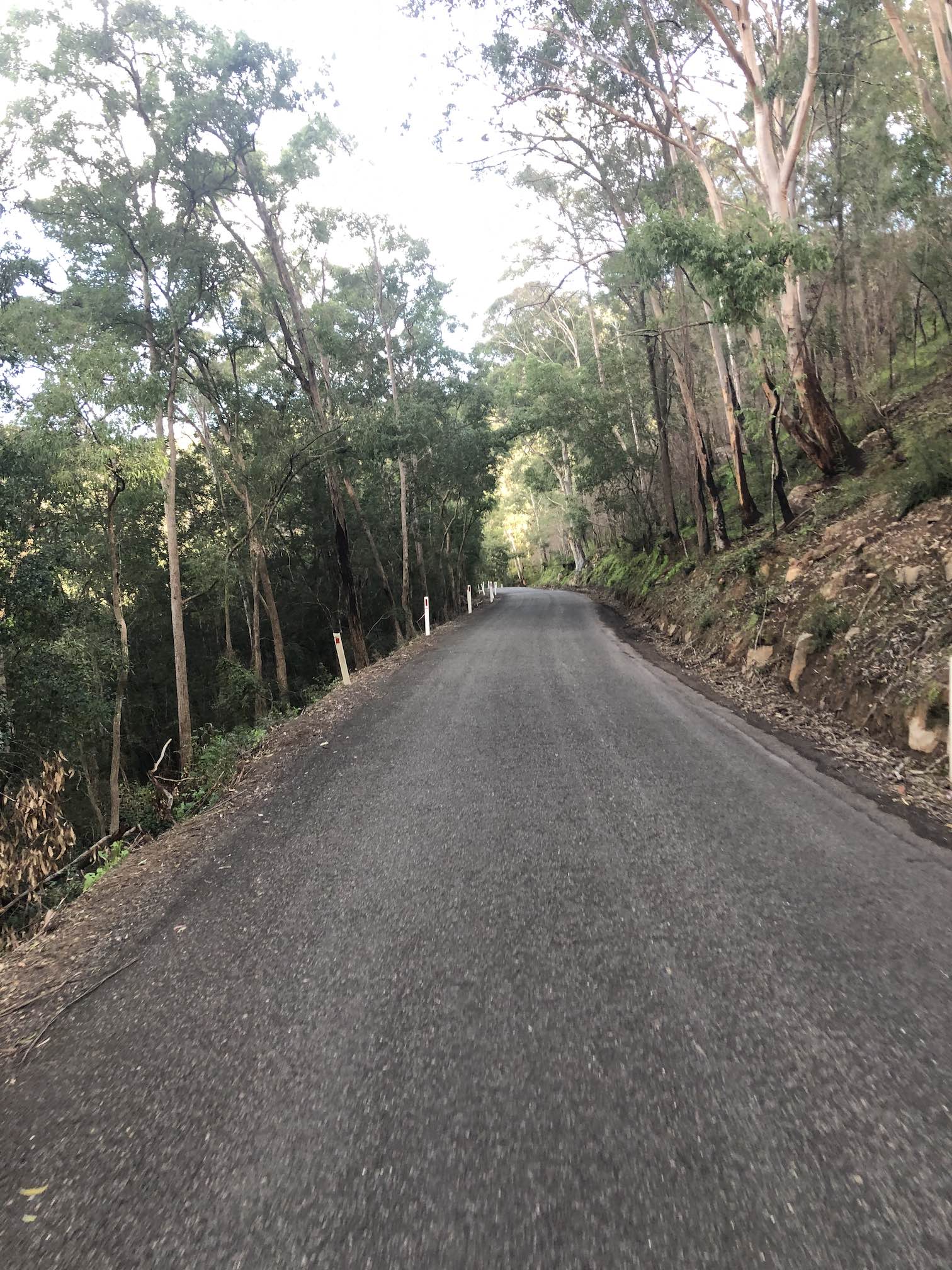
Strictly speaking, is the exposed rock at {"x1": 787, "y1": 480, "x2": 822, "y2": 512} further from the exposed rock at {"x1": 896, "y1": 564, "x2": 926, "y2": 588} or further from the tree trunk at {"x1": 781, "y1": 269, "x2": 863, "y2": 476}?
the exposed rock at {"x1": 896, "y1": 564, "x2": 926, "y2": 588}

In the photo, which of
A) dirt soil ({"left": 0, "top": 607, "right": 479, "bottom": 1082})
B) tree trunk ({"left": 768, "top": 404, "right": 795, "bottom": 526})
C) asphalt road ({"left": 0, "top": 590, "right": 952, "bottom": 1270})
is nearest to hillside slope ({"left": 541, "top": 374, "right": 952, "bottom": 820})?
tree trunk ({"left": 768, "top": 404, "right": 795, "bottom": 526})

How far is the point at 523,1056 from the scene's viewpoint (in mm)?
2584

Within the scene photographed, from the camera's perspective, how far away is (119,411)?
12031 millimetres

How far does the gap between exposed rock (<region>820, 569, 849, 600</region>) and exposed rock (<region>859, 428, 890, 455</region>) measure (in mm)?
3871

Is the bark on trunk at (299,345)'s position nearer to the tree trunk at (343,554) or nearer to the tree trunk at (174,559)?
the tree trunk at (343,554)

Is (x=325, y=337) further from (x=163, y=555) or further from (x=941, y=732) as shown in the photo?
(x=941, y=732)

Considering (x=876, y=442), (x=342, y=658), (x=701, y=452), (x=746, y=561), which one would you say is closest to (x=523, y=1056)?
(x=342, y=658)

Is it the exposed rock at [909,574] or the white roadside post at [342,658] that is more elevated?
the exposed rock at [909,574]

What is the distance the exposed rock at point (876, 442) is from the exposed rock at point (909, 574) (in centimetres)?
469

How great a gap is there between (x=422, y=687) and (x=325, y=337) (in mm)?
15023

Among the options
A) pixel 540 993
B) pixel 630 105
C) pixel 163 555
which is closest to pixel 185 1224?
pixel 540 993

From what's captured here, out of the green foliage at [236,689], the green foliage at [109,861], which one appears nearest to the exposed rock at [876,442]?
the green foliage at [109,861]

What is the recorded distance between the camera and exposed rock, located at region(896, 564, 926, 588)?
6.92m

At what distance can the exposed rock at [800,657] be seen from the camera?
302 inches
